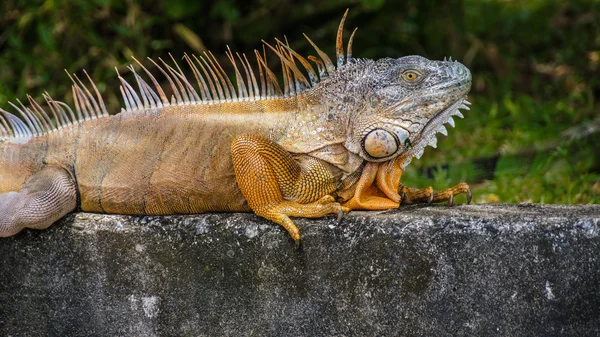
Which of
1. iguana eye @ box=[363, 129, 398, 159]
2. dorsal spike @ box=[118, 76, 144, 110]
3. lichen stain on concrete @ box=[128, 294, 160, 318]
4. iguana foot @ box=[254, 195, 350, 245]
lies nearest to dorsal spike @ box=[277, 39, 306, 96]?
iguana eye @ box=[363, 129, 398, 159]

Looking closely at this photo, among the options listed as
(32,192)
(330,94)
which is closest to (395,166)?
(330,94)

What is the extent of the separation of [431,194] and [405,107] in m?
0.56

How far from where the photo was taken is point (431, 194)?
4.18 metres

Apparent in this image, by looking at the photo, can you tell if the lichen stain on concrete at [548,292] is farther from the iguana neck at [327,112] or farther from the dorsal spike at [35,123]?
the dorsal spike at [35,123]

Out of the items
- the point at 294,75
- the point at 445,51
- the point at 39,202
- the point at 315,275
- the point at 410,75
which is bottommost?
the point at 445,51

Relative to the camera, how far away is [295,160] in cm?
405

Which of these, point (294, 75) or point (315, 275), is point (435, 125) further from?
point (315, 275)

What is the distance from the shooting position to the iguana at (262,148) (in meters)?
3.92

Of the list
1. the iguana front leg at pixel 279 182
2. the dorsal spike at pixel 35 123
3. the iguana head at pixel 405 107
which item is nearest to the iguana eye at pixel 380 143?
the iguana head at pixel 405 107

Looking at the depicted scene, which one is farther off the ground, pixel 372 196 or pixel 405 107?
pixel 405 107

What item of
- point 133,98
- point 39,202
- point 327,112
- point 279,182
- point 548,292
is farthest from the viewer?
point 133,98

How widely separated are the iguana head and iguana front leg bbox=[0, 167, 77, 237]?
1645mm

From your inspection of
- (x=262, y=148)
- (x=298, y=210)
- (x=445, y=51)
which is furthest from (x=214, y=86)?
(x=445, y=51)

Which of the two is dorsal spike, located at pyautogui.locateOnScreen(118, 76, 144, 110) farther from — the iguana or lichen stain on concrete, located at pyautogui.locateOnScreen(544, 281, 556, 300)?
lichen stain on concrete, located at pyautogui.locateOnScreen(544, 281, 556, 300)
